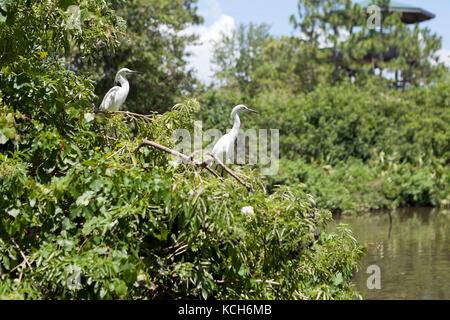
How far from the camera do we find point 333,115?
20.9m

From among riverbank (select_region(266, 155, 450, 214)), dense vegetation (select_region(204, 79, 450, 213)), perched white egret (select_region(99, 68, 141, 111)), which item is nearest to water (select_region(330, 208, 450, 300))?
riverbank (select_region(266, 155, 450, 214))

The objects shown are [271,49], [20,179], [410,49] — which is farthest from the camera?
[271,49]

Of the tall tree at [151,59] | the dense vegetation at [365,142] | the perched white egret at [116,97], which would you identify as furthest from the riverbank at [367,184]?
the perched white egret at [116,97]

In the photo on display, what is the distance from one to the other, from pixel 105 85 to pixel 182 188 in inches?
538

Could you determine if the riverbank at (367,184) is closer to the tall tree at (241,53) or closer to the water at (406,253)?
the water at (406,253)

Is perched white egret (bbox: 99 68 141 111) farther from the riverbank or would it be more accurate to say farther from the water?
the riverbank

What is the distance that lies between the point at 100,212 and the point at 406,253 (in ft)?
28.9

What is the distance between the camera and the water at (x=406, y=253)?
850 cm

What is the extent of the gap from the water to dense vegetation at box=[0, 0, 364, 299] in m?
3.81

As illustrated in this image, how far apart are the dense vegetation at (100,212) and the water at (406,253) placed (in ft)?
12.5

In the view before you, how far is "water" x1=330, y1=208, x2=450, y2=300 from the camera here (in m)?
8.50

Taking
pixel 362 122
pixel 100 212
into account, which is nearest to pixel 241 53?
pixel 362 122
